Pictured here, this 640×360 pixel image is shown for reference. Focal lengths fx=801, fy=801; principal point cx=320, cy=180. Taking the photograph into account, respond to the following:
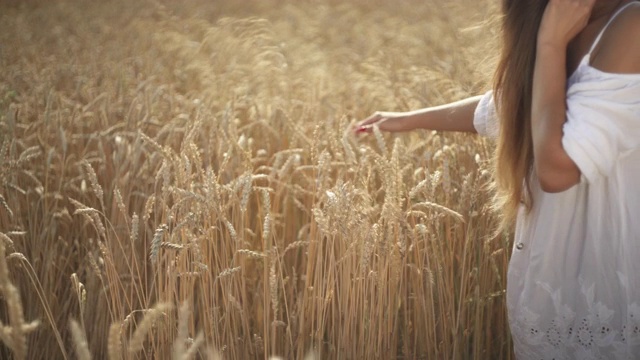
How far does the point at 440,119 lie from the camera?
199 cm

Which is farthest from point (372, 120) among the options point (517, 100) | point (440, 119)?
point (517, 100)

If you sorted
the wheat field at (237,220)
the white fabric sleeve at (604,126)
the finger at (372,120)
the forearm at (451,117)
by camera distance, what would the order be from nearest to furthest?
the white fabric sleeve at (604,126) < the wheat field at (237,220) < the forearm at (451,117) < the finger at (372,120)

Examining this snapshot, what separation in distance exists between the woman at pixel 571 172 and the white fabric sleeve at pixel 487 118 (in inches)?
2.4

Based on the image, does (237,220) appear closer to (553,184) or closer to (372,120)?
(372,120)

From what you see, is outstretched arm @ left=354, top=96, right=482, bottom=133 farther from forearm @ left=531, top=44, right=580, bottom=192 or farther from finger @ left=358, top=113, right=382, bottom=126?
forearm @ left=531, top=44, right=580, bottom=192

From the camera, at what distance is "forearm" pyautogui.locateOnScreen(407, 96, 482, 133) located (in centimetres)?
196

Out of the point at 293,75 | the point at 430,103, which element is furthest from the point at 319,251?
the point at 293,75

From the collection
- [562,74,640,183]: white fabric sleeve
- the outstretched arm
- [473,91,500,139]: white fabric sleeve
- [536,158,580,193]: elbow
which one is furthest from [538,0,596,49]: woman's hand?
the outstretched arm

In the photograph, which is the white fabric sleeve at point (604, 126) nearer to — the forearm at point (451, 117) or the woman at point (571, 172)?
the woman at point (571, 172)

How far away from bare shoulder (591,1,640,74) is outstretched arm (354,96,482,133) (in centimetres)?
49

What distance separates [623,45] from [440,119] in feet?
2.00

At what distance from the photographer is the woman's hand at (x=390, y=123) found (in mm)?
2039


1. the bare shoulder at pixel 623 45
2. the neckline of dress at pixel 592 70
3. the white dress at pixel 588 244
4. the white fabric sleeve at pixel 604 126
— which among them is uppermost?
the bare shoulder at pixel 623 45

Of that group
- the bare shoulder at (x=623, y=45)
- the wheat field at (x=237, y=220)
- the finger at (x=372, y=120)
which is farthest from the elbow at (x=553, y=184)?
the finger at (x=372, y=120)
